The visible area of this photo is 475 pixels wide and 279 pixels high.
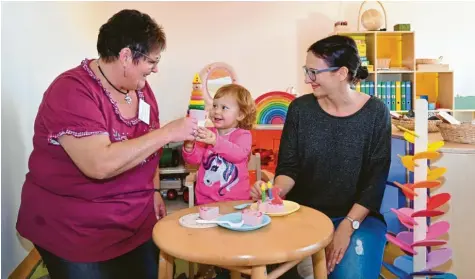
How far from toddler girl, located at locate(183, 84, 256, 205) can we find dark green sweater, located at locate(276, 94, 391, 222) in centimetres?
33

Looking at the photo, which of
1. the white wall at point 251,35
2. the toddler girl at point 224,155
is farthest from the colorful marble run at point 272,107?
the toddler girl at point 224,155

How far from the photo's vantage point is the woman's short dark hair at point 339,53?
1.92m

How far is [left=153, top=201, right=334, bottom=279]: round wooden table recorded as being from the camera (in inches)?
50.4

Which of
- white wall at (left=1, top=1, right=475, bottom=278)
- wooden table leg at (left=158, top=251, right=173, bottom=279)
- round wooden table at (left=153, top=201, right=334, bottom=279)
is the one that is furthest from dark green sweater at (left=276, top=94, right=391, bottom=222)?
white wall at (left=1, top=1, right=475, bottom=278)

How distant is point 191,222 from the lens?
1552 millimetres

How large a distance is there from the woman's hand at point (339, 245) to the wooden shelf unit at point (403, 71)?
3.32m

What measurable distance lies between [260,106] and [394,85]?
1.90 metres

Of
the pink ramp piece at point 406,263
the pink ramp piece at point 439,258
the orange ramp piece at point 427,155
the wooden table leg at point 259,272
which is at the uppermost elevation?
the orange ramp piece at point 427,155

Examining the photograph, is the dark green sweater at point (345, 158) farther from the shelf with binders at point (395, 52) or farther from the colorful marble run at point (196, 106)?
the shelf with binders at point (395, 52)

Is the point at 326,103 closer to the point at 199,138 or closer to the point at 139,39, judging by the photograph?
the point at 199,138

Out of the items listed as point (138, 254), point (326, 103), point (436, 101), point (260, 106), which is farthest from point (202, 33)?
point (138, 254)

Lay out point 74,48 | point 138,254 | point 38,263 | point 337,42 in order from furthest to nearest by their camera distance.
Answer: point 74,48
point 38,263
point 337,42
point 138,254

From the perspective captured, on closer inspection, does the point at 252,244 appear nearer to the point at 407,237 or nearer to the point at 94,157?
the point at 94,157

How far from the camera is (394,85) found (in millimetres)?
4859
